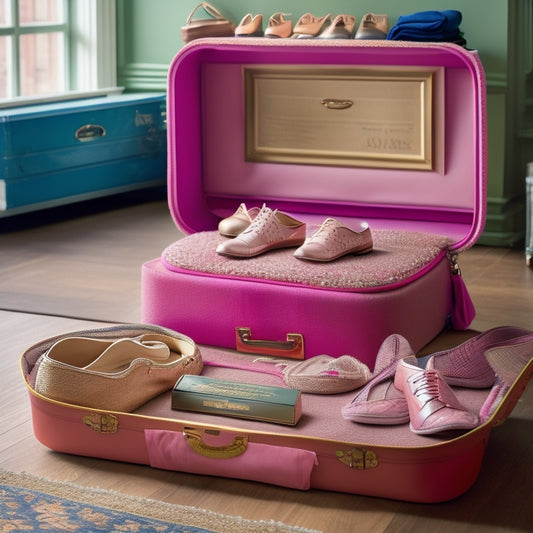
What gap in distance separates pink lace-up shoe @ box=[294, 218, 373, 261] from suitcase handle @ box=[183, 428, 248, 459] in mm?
715

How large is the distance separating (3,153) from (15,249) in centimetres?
43

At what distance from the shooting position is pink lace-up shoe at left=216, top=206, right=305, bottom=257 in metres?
2.32

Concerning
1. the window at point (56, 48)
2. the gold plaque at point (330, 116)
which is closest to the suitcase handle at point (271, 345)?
the gold plaque at point (330, 116)

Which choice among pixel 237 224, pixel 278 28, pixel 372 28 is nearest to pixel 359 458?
pixel 237 224

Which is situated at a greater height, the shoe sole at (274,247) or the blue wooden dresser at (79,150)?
the blue wooden dresser at (79,150)

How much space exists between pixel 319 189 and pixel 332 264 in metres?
0.63

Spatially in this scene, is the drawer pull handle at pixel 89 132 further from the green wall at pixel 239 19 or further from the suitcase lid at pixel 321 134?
the suitcase lid at pixel 321 134

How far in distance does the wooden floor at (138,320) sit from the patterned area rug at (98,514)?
4 centimetres

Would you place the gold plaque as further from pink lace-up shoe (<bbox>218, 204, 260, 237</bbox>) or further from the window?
the window

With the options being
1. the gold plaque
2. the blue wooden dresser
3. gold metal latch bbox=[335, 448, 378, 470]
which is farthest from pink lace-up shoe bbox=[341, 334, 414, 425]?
the blue wooden dresser

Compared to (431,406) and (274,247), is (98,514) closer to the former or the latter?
(431,406)

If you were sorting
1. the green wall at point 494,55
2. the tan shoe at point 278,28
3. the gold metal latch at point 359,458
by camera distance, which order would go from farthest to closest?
the green wall at point 494,55
the tan shoe at point 278,28
the gold metal latch at point 359,458

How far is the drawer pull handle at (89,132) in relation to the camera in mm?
3967

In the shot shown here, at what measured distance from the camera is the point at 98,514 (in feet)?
4.90
